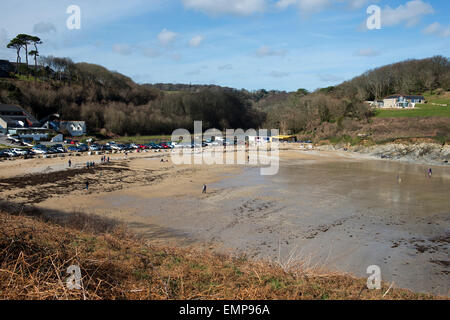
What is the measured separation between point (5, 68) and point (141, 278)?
9495 cm

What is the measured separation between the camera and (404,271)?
992 cm

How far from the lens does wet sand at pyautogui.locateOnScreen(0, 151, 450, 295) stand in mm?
11062

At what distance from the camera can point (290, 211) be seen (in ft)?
55.3

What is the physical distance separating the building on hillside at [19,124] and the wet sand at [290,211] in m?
21.7

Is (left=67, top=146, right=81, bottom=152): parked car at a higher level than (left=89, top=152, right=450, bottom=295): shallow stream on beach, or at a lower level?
higher

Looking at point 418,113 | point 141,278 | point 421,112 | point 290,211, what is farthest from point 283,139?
point 141,278

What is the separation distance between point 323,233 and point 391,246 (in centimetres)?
265

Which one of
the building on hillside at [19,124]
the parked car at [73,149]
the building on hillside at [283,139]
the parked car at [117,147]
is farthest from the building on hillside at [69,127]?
the building on hillside at [283,139]

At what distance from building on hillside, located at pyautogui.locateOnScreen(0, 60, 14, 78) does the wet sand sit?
197 ft

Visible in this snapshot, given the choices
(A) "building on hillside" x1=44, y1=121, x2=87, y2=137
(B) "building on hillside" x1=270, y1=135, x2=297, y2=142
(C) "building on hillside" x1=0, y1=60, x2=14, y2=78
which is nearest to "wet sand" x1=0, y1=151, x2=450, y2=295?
(A) "building on hillside" x1=44, y1=121, x2=87, y2=137

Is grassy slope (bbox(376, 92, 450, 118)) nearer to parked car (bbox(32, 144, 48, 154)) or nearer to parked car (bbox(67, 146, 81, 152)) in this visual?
parked car (bbox(67, 146, 81, 152))

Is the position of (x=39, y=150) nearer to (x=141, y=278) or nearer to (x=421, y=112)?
(x=141, y=278)

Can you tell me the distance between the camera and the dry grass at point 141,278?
395cm
